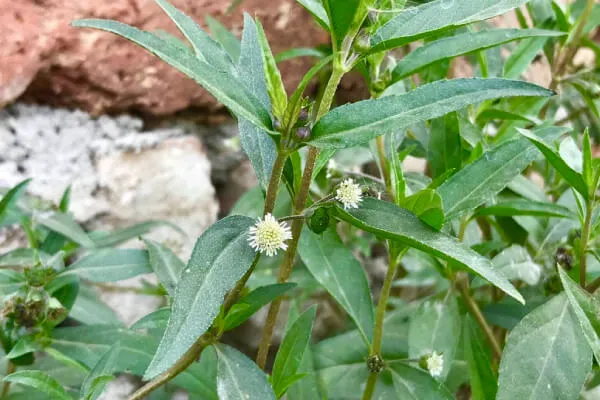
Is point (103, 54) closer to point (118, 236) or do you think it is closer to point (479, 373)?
point (118, 236)

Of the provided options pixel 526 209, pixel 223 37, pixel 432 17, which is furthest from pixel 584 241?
pixel 223 37

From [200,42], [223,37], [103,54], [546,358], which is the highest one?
[103,54]

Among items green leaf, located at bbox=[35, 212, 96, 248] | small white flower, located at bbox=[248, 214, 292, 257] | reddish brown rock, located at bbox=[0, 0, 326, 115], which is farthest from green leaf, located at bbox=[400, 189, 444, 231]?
reddish brown rock, located at bbox=[0, 0, 326, 115]

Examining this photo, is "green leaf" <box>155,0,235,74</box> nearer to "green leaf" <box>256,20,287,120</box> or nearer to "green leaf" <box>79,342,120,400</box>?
"green leaf" <box>256,20,287,120</box>

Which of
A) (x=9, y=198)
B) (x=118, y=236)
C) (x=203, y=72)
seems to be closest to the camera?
(x=203, y=72)

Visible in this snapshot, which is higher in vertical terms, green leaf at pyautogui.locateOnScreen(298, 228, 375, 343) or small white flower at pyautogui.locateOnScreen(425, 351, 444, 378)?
green leaf at pyautogui.locateOnScreen(298, 228, 375, 343)

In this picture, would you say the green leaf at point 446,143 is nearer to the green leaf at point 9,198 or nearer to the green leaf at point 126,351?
the green leaf at point 126,351

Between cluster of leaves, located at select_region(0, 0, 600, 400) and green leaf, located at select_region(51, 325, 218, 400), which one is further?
green leaf, located at select_region(51, 325, 218, 400)

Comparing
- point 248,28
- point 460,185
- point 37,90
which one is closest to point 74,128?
point 37,90
